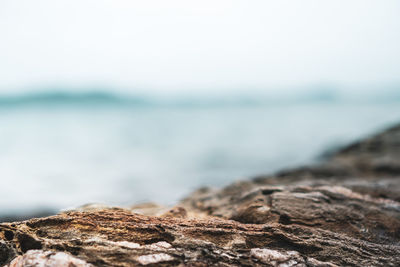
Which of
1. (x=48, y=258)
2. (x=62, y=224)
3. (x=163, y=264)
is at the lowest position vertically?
(x=163, y=264)

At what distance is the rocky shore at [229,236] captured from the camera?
129 inches

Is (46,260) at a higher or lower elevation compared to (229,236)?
higher

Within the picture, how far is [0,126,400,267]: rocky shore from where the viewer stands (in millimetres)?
3265

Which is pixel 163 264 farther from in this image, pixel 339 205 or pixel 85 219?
pixel 339 205

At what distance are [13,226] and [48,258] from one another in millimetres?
1130

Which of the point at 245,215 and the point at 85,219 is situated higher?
the point at 85,219

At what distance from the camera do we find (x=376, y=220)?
15.7ft

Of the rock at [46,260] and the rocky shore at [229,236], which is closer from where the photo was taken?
the rock at [46,260]

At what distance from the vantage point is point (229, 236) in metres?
3.80

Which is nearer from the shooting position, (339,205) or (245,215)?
(245,215)

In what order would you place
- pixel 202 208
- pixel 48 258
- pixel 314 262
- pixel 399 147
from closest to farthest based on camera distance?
1. pixel 48 258
2. pixel 314 262
3. pixel 202 208
4. pixel 399 147

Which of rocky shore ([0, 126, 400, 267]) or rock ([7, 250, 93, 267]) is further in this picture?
rocky shore ([0, 126, 400, 267])

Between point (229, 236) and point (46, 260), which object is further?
point (229, 236)

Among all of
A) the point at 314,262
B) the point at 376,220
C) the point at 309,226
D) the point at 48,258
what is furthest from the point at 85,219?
the point at 376,220
